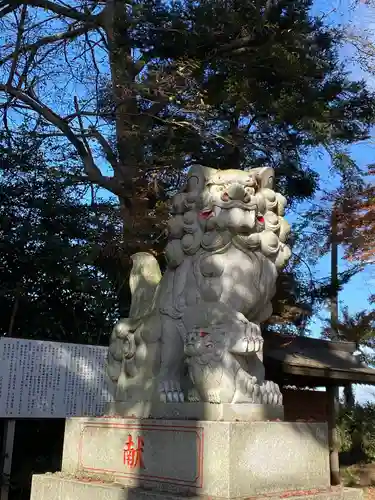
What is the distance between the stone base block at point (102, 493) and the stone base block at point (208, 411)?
470 mm

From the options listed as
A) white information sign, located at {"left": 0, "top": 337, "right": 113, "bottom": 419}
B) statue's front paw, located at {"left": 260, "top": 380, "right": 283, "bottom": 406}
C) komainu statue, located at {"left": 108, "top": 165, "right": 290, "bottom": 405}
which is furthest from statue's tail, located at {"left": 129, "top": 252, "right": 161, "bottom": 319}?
white information sign, located at {"left": 0, "top": 337, "right": 113, "bottom": 419}

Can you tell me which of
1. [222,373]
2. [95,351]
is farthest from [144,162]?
[222,373]

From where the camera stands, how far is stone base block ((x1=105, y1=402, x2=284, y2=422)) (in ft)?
11.4

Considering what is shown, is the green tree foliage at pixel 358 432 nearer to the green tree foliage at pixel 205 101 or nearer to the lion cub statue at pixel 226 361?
the green tree foliage at pixel 205 101

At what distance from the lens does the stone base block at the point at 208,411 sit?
348 cm

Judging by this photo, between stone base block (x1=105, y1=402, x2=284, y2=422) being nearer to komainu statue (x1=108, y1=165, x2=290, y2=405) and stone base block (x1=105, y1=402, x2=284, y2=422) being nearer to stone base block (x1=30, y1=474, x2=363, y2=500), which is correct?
komainu statue (x1=108, y1=165, x2=290, y2=405)

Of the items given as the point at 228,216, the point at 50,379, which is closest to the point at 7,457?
the point at 50,379

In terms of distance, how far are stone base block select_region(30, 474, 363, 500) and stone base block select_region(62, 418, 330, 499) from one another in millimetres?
85

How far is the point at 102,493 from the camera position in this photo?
3654 mm

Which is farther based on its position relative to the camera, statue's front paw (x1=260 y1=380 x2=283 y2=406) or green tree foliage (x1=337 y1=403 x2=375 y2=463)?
green tree foliage (x1=337 y1=403 x2=375 y2=463)

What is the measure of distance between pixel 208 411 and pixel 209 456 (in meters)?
0.29

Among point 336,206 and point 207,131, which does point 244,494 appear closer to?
point 207,131

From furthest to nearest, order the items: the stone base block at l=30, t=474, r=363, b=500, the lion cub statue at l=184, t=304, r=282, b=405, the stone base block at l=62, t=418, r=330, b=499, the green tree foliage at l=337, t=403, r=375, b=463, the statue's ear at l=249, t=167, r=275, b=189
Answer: the green tree foliage at l=337, t=403, r=375, b=463 < the statue's ear at l=249, t=167, r=275, b=189 < the lion cub statue at l=184, t=304, r=282, b=405 < the stone base block at l=30, t=474, r=363, b=500 < the stone base block at l=62, t=418, r=330, b=499

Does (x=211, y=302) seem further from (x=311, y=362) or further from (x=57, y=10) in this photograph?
(x=57, y=10)
